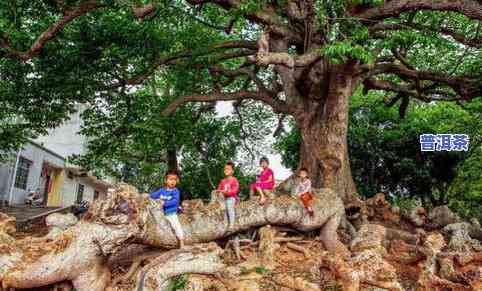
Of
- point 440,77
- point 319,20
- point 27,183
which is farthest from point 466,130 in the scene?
point 27,183

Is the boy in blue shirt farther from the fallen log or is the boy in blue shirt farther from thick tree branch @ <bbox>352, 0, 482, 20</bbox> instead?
thick tree branch @ <bbox>352, 0, 482, 20</bbox>

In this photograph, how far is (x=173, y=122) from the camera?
12.6 meters

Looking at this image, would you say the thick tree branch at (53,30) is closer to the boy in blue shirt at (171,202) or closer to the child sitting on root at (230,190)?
the boy in blue shirt at (171,202)

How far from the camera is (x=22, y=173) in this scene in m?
22.9

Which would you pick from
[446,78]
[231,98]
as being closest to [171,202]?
[231,98]

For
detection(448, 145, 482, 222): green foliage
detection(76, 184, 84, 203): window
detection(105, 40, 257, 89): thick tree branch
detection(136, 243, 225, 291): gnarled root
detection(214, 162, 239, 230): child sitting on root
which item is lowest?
detection(136, 243, 225, 291): gnarled root

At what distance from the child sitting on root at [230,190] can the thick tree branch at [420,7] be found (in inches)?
170

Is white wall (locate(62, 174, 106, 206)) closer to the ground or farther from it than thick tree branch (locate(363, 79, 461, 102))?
closer to the ground

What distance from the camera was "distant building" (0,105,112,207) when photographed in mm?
21859

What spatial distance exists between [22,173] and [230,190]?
1890 cm

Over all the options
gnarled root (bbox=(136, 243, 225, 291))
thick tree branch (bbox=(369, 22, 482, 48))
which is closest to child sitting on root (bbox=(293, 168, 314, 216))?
gnarled root (bbox=(136, 243, 225, 291))

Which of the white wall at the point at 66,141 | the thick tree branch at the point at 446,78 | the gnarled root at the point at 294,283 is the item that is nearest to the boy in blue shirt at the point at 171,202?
the gnarled root at the point at 294,283

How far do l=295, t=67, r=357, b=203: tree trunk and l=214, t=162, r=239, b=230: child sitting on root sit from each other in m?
3.60

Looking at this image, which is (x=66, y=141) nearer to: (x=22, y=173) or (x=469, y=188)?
(x=22, y=173)
